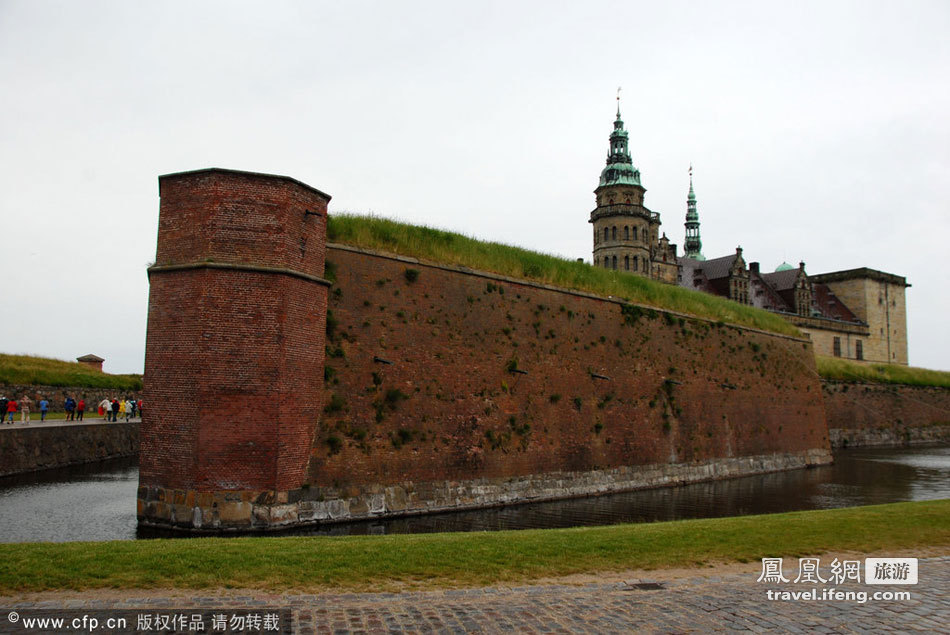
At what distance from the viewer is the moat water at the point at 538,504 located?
13461mm

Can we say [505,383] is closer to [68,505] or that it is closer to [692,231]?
[68,505]

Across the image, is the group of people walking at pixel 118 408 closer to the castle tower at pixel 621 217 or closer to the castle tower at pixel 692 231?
the castle tower at pixel 621 217

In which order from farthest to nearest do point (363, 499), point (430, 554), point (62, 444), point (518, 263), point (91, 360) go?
point (91, 360) → point (62, 444) → point (518, 263) → point (363, 499) → point (430, 554)

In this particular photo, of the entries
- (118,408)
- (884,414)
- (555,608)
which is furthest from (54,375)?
(884,414)

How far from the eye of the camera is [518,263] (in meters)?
21.1

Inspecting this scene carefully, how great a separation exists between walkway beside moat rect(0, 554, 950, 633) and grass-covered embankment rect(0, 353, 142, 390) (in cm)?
2666

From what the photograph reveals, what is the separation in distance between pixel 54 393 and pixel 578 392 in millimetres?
23745

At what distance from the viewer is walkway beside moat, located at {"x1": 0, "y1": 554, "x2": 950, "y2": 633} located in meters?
6.05

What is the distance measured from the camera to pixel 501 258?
20.6 m

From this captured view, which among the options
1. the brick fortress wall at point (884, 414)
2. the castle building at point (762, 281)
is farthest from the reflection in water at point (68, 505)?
the castle building at point (762, 281)

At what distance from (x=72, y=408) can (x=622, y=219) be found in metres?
45.0

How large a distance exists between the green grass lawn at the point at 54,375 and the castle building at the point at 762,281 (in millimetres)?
36412

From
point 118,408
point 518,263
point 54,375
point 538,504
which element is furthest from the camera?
point 54,375

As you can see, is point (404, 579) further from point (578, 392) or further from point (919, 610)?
point (578, 392)
